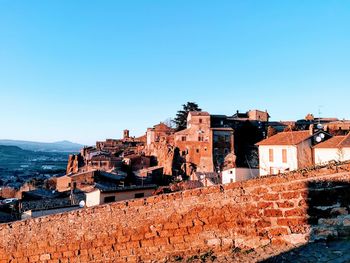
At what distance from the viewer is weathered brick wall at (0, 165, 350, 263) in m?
4.31

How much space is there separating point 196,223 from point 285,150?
2403 centimetres

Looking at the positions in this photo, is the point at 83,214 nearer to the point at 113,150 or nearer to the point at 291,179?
the point at 291,179

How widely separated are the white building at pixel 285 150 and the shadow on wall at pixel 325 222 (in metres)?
20.2

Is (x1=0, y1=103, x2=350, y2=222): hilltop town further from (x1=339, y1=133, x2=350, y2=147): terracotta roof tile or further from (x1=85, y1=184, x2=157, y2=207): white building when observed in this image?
(x1=85, y1=184, x2=157, y2=207): white building

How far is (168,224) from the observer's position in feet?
17.2

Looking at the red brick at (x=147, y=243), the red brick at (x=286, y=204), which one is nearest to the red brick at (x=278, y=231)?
the red brick at (x=286, y=204)

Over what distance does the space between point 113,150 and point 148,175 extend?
21.8 m

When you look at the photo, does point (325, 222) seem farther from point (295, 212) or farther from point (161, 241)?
point (161, 241)

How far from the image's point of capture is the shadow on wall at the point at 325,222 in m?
3.81

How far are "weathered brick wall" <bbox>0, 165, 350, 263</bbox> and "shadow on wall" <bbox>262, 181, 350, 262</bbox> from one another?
13mm

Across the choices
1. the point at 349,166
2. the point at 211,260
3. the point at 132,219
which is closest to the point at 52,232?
the point at 132,219

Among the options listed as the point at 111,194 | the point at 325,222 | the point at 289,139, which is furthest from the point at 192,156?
the point at 325,222

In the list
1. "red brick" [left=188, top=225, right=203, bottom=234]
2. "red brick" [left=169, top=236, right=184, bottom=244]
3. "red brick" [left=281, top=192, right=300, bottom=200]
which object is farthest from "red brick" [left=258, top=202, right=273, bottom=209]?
"red brick" [left=169, top=236, right=184, bottom=244]

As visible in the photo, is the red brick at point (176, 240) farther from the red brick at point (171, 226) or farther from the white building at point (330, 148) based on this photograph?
the white building at point (330, 148)
